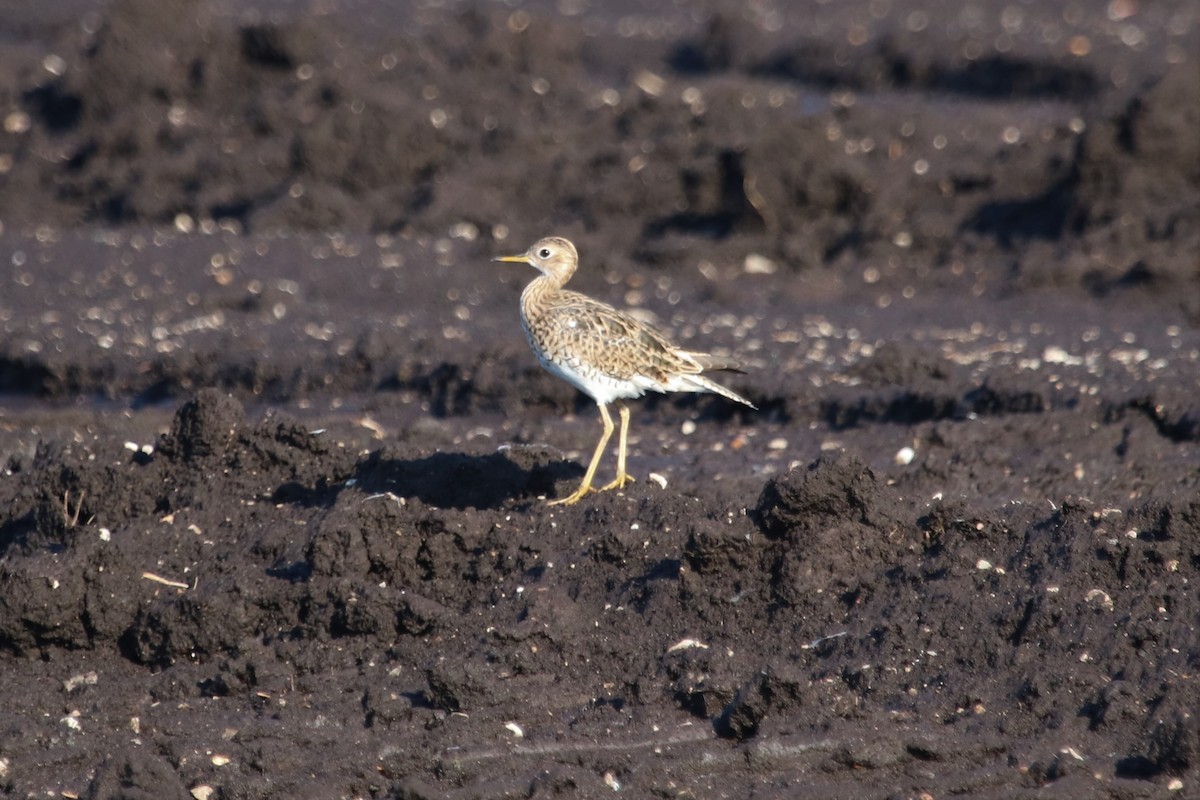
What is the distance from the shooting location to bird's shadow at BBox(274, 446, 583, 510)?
27.6 ft

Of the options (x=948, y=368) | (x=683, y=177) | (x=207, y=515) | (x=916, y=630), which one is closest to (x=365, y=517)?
(x=207, y=515)

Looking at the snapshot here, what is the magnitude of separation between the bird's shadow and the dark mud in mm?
25

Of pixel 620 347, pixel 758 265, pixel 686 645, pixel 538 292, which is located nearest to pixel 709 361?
pixel 620 347

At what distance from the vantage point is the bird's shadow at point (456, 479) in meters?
8.41

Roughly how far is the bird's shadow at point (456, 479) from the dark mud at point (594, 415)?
25 millimetres

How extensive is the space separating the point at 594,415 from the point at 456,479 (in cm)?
277

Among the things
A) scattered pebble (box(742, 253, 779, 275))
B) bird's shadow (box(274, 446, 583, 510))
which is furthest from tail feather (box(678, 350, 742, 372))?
scattered pebble (box(742, 253, 779, 275))

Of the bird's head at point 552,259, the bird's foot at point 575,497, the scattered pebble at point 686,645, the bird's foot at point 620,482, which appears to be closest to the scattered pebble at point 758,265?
the bird's head at point 552,259

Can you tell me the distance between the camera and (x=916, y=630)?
6.69 m

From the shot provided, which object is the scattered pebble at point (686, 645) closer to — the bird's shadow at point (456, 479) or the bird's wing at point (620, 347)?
the bird's shadow at point (456, 479)

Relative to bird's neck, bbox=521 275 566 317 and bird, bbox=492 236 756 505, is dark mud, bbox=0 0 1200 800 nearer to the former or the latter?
bird, bbox=492 236 756 505

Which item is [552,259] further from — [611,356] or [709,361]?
[709,361]

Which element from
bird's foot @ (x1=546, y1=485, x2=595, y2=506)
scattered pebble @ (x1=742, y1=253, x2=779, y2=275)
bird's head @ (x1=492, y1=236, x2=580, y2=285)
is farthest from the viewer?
scattered pebble @ (x1=742, y1=253, x2=779, y2=275)

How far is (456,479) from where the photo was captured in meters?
8.50
